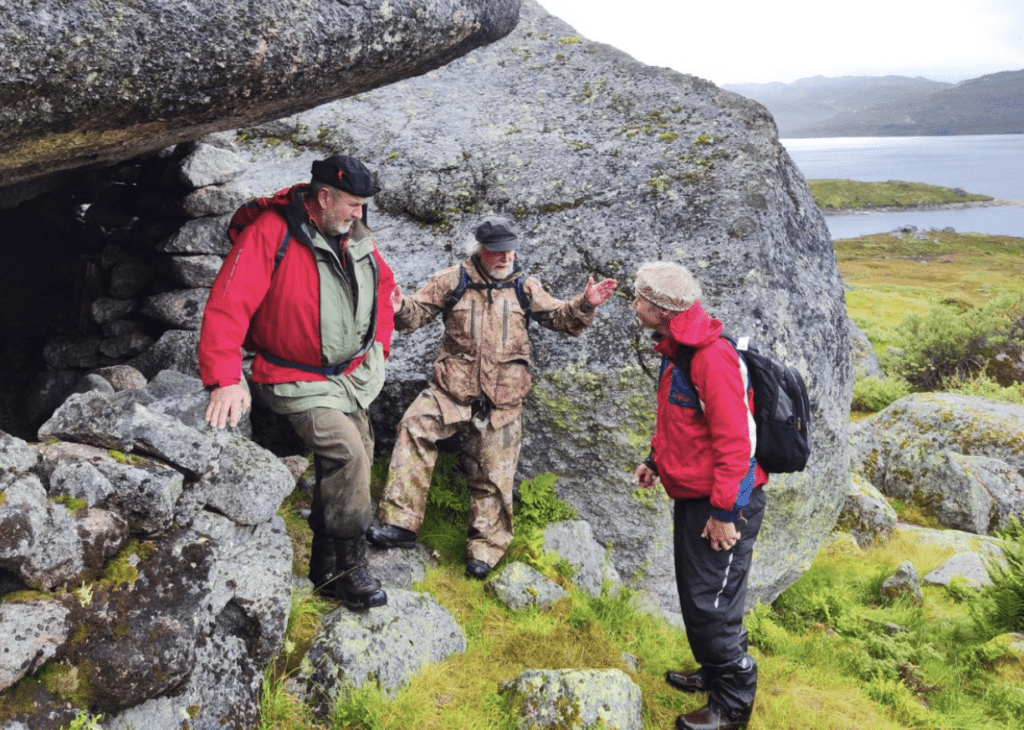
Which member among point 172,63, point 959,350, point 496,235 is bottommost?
point 959,350

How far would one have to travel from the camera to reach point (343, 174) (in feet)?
17.9

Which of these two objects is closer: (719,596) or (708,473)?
(708,473)

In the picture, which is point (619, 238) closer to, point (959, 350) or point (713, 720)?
point (713, 720)

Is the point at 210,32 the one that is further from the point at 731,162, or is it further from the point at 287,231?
the point at 731,162

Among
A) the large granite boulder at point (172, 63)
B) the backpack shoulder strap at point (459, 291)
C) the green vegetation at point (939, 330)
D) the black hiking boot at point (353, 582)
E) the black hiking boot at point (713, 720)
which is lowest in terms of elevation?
the green vegetation at point (939, 330)

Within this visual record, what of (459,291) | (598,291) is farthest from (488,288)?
(598,291)

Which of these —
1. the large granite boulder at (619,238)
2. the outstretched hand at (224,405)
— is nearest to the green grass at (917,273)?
the large granite boulder at (619,238)

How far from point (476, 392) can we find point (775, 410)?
2.95m

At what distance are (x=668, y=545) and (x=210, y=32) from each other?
6.48m

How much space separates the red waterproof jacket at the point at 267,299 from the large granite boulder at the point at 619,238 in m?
2.43

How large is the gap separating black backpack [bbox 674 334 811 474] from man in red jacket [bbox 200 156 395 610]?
2.60 meters

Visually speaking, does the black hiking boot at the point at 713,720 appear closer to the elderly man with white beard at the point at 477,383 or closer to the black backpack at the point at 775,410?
the black backpack at the point at 775,410

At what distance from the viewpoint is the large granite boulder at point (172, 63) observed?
13.0 feet

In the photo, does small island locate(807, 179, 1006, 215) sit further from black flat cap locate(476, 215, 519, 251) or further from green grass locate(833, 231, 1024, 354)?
black flat cap locate(476, 215, 519, 251)
